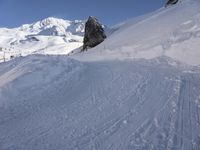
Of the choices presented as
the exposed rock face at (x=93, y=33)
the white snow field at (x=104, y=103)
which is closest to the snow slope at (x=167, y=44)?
the white snow field at (x=104, y=103)

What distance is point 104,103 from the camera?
8.81 m

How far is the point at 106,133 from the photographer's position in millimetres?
7055

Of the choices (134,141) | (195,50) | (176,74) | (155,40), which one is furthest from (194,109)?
(155,40)

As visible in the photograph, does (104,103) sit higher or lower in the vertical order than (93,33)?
lower

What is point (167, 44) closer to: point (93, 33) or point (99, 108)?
point (99, 108)

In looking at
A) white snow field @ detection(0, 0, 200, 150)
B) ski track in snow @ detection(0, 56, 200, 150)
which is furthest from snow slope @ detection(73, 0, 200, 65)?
ski track in snow @ detection(0, 56, 200, 150)

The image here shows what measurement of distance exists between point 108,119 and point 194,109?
7.35ft

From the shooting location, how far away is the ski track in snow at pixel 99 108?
22.0ft

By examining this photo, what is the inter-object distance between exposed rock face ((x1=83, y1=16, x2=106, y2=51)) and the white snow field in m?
17.2

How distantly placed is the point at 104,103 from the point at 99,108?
0.36 meters

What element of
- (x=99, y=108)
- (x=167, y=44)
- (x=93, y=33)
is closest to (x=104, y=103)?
(x=99, y=108)

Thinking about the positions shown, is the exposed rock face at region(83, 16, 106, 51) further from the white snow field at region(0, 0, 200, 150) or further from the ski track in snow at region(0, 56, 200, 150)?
the ski track in snow at region(0, 56, 200, 150)

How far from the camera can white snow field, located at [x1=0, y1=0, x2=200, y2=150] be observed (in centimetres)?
674

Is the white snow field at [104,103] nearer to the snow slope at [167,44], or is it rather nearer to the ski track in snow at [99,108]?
the ski track in snow at [99,108]
